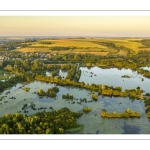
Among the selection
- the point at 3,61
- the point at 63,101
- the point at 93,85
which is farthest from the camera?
the point at 3,61

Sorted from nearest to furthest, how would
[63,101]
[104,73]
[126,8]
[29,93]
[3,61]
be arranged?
[126,8] < [63,101] < [29,93] < [3,61] < [104,73]

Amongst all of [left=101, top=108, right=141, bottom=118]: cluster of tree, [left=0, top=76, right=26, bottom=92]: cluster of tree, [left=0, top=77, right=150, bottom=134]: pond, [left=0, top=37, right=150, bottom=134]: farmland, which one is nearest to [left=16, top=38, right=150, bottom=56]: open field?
[left=0, top=37, right=150, bottom=134]: farmland

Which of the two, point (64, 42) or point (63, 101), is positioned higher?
point (64, 42)

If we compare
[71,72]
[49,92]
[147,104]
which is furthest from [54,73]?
[147,104]

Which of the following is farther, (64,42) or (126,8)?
(64,42)

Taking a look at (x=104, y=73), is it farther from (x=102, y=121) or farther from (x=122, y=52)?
(x=102, y=121)

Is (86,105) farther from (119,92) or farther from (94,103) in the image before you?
(119,92)

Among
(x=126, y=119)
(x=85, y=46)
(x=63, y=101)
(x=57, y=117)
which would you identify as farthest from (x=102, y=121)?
(x=85, y=46)

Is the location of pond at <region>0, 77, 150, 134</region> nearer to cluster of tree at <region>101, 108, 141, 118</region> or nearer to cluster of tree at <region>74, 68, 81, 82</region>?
cluster of tree at <region>101, 108, 141, 118</region>
